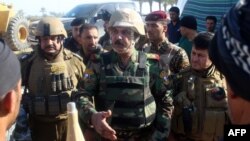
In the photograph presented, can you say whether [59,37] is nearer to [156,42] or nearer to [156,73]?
[156,42]

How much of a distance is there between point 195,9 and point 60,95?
5288mm

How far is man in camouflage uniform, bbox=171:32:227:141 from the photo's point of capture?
3.16m

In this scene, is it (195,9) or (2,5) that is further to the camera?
(2,5)

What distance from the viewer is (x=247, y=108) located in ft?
3.73

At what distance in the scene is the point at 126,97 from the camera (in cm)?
281

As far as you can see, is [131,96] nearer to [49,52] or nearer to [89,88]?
[89,88]

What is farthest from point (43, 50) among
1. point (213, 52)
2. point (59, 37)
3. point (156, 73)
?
point (213, 52)

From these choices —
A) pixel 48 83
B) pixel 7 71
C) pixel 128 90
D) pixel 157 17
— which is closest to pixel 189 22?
Answer: pixel 157 17

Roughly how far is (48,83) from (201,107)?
1.45 meters

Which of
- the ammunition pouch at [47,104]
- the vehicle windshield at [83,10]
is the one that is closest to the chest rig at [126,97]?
the ammunition pouch at [47,104]

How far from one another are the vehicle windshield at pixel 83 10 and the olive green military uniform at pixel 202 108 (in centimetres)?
1136

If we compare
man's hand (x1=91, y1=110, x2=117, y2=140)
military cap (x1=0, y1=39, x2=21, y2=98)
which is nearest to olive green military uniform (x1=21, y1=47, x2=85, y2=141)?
man's hand (x1=91, y1=110, x2=117, y2=140)

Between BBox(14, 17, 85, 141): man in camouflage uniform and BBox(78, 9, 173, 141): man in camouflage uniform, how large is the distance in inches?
34.3

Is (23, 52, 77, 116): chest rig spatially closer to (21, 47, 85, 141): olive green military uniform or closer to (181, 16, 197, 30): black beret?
(21, 47, 85, 141): olive green military uniform
